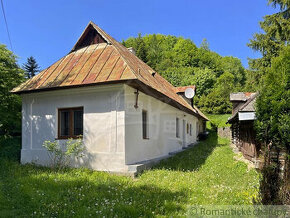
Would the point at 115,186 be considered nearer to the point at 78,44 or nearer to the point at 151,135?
the point at 151,135

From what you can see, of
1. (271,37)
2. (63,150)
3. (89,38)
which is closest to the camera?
(63,150)

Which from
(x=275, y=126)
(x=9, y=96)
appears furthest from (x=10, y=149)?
(x=275, y=126)

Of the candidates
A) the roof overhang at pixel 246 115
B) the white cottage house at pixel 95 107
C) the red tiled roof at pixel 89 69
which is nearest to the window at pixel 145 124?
the white cottage house at pixel 95 107

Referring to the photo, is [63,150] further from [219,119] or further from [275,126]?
[219,119]

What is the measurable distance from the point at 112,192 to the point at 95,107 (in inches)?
139

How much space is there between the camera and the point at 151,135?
10492 millimetres

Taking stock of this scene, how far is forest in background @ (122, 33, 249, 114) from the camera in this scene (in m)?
37.5

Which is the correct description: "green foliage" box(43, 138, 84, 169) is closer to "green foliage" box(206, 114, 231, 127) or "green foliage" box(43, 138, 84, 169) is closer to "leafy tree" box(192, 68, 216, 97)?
"green foliage" box(206, 114, 231, 127)

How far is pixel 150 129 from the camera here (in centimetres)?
1037

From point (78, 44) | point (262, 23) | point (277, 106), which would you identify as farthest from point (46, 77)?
point (262, 23)

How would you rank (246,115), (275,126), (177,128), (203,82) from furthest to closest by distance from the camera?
(203,82)
(177,128)
(246,115)
(275,126)

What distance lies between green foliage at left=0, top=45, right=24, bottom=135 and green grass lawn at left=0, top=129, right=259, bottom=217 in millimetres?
4341

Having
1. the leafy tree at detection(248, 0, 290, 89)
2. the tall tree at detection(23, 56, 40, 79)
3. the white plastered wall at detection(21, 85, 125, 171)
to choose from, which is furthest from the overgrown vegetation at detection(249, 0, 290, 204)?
the tall tree at detection(23, 56, 40, 79)

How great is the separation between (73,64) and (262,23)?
11737 millimetres
